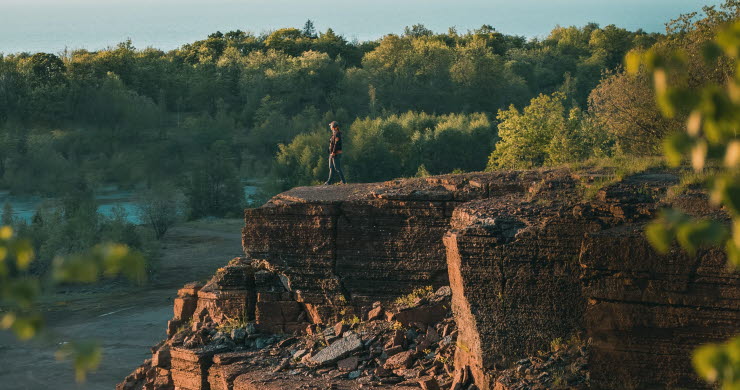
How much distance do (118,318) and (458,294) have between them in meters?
22.8

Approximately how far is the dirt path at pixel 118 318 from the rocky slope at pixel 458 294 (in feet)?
22.0

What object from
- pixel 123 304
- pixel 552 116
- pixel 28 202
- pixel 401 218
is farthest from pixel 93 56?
pixel 401 218

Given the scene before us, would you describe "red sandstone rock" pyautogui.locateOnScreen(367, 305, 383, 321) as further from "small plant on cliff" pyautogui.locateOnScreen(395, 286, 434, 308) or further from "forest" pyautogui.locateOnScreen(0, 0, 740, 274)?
"forest" pyautogui.locateOnScreen(0, 0, 740, 274)

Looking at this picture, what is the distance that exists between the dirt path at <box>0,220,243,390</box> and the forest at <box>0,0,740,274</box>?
98.5 inches

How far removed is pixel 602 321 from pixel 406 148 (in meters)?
41.2

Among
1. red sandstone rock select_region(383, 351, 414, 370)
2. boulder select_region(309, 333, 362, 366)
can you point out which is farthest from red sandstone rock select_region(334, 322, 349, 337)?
red sandstone rock select_region(383, 351, 414, 370)

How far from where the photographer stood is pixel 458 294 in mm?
12461

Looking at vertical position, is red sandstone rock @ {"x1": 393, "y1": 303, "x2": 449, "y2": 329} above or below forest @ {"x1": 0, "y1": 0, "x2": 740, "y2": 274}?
below

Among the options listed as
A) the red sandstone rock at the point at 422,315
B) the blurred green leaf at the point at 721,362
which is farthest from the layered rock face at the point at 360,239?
the blurred green leaf at the point at 721,362

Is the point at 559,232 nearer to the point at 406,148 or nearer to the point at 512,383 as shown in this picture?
the point at 512,383

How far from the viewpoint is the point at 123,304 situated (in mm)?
34875

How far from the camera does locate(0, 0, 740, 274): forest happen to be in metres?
33.4

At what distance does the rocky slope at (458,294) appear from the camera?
10.9m

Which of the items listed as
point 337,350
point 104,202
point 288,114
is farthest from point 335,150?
point 288,114
